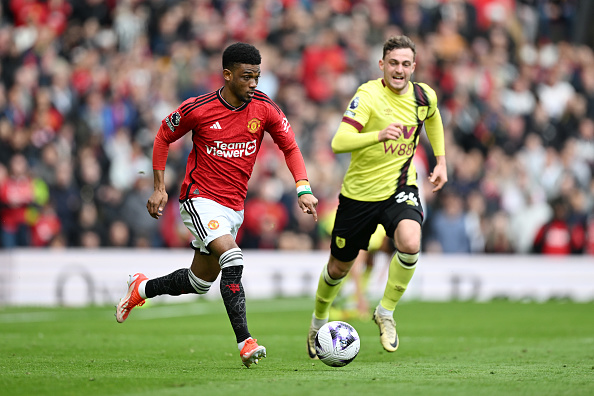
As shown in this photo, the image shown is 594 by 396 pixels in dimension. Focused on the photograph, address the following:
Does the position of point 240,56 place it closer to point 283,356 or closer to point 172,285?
point 172,285

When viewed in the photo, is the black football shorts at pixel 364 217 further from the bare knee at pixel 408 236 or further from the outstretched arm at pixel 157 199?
the outstretched arm at pixel 157 199

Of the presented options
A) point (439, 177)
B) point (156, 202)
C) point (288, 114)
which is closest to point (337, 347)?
point (156, 202)

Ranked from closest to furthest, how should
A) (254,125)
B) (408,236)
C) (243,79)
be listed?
1. (243,79)
2. (254,125)
3. (408,236)

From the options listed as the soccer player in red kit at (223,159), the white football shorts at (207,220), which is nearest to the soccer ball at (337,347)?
the soccer player in red kit at (223,159)

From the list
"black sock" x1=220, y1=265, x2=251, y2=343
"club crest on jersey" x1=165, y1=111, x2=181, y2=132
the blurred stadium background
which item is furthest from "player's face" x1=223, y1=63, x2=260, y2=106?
the blurred stadium background

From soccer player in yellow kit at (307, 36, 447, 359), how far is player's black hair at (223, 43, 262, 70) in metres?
1.18

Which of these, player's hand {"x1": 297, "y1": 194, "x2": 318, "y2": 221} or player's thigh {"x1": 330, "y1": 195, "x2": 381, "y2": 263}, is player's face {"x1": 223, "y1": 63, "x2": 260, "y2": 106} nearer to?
player's hand {"x1": 297, "y1": 194, "x2": 318, "y2": 221}

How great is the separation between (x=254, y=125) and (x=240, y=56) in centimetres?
63

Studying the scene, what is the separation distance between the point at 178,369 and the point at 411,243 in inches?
95.5

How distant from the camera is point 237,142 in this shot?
27.7 feet

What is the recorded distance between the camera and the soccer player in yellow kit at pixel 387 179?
358 inches

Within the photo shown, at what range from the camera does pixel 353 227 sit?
933 centimetres

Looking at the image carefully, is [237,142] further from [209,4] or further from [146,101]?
[209,4]

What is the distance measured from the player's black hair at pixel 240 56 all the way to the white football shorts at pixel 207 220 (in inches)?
46.9
